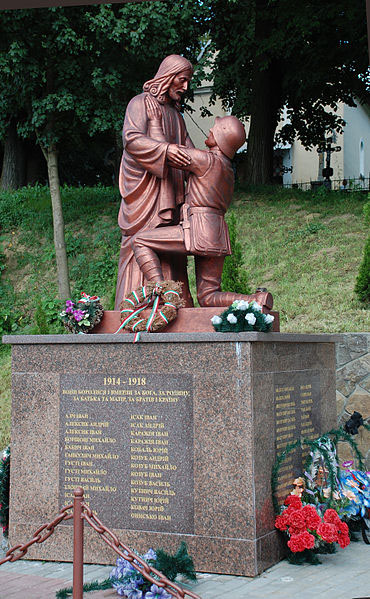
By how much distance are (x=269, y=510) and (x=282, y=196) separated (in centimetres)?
1352

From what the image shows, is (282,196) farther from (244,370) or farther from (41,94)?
(244,370)

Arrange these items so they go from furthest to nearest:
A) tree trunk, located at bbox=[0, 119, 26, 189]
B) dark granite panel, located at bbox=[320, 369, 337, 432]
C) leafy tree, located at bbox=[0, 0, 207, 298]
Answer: tree trunk, located at bbox=[0, 119, 26, 189], leafy tree, located at bbox=[0, 0, 207, 298], dark granite panel, located at bbox=[320, 369, 337, 432]

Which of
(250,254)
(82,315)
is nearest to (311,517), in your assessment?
(82,315)

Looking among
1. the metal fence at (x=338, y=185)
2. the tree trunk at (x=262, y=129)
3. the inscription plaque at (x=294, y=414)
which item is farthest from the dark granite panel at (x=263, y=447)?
the tree trunk at (x=262, y=129)

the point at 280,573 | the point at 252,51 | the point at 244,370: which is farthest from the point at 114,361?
the point at 252,51

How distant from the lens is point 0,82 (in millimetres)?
14891

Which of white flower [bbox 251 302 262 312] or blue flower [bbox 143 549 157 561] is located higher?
white flower [bbox 251 302 262 312]

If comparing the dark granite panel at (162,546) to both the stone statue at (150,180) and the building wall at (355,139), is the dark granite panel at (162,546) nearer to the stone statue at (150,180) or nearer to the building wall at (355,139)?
the stone statue at (150,180)

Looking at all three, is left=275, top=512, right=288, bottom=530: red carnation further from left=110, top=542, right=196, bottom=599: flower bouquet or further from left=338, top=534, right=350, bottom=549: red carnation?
left=110, top=542, right=196, bottom=599: flower bouquet

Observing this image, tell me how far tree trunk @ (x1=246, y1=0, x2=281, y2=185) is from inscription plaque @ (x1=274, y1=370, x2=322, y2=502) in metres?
14.2

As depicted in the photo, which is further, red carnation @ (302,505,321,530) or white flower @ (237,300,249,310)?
white flower @ (237,300,249,310)

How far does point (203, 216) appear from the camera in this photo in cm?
619

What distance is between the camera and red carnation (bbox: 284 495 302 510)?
5.40m

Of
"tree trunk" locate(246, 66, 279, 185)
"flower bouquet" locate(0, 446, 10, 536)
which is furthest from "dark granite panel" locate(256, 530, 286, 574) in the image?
"tree trunk" locate(246, 66, 279, 185)
